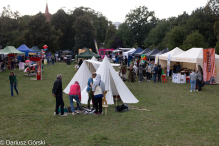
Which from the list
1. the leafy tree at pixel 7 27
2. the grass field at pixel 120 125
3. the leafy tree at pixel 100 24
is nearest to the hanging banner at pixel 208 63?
the grass field at pixel 120 125

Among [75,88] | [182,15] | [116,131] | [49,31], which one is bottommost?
[116,131]

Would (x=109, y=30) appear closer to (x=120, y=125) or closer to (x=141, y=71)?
(x=141, y=71)

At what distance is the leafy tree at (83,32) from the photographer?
55438 millimetres

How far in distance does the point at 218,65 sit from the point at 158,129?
11.6 meters

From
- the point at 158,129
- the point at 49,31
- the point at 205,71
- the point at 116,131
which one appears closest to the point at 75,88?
the point at 116,131

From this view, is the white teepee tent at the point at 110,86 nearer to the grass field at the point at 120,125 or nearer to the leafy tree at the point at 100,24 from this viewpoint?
the grass field at the point at 120,125

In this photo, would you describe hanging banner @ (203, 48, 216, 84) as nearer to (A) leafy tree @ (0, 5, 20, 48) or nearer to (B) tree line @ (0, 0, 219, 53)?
(B) tree line @ (0, 0, 219, 53)

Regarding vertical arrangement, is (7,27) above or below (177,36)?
above

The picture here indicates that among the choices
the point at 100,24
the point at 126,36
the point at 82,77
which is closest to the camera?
the point at 82,77

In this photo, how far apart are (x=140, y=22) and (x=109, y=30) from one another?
44.5 ft

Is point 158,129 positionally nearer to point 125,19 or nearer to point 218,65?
point 218,65

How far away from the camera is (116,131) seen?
6293 millimetres

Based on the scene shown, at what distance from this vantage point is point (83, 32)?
184 feet

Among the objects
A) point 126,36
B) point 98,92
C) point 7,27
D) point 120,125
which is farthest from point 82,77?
point 126,36
